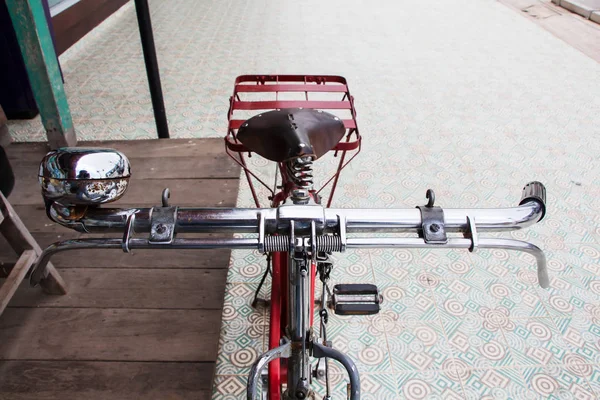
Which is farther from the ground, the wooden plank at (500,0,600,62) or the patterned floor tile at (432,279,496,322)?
the patterned floor tile at (432,279,496,322)

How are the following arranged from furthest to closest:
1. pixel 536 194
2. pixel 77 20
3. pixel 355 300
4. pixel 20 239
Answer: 1. pixel 77 20
2. pixel 20 239
3. pixel 355 300
4. pixel 536 194

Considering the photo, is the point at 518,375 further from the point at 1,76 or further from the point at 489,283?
the point at 1,76

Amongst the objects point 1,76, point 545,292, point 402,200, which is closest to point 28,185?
point 1,76

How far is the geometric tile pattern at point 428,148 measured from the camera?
5.19 ft

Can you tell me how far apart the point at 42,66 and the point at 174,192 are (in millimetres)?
998

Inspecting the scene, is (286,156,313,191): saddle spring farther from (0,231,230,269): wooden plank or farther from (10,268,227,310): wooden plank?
(0,231,230,269): wooden plank

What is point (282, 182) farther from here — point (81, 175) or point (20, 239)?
point (20, 239)

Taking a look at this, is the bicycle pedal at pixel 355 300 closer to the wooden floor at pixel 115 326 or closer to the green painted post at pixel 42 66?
the wooden floor at pixel 115 326

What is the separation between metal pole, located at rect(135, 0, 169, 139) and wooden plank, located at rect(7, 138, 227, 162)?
110mm

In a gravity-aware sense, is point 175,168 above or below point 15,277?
below

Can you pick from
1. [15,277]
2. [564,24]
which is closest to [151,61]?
[15,277]

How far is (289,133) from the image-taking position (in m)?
0.87

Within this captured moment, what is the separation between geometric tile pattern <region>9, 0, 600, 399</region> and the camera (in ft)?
5.19

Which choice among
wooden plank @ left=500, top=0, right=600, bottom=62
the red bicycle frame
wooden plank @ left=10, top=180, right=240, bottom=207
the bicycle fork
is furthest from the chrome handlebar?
wooden plank @ left=500, top=0, right=600, bottom=62
